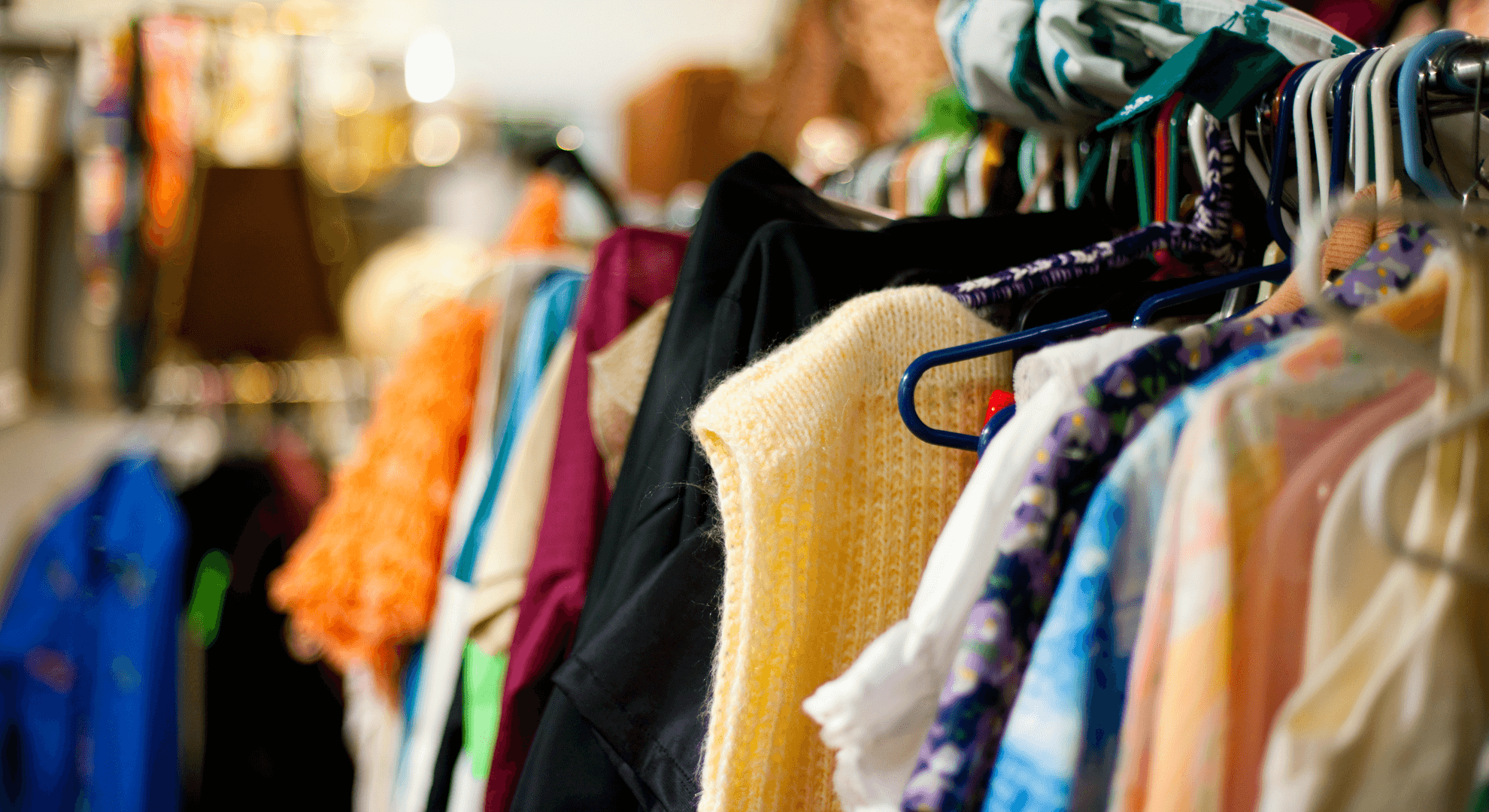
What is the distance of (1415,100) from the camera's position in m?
0.35

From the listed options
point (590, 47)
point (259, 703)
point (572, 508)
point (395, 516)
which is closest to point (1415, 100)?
point (572, 508)

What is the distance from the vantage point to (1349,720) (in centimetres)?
23

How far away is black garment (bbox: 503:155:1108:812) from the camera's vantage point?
0.43 m

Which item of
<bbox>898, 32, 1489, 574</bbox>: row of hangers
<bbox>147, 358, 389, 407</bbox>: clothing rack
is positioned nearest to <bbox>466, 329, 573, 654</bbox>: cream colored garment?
<bbox>898, 32, 1489, 574</bbox>: row of hangers

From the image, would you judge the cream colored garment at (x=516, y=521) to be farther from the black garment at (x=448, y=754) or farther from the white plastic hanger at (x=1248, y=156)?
the white plastic hanger at (x=1248, y=156)

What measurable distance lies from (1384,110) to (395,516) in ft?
2.55

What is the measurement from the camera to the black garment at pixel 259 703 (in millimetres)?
1135

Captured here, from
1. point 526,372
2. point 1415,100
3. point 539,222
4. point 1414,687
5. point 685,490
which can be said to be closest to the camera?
point 1414,687

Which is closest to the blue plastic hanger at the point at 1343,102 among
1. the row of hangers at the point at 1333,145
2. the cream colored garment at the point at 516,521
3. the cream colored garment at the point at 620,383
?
the row of hangers at the point at 1333,145

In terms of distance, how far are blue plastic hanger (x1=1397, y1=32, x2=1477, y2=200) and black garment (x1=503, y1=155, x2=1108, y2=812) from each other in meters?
0.19

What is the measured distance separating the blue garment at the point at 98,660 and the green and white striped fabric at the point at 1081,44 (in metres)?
1.17

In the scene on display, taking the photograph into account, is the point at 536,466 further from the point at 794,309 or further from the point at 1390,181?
the point at 1390,181

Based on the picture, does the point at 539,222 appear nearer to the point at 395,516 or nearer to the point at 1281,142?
the point at 395,516

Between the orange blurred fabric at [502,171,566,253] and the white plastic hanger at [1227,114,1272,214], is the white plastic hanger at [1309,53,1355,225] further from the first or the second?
the orange blurred fabric at [502,171,566,253]
